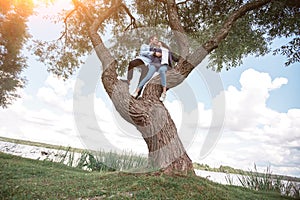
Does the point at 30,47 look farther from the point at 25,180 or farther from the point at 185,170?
the point at 185,170

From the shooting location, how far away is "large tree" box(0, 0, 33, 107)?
50.5 feet

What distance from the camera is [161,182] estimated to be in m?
4.11

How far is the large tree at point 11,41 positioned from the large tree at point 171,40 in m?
7.71

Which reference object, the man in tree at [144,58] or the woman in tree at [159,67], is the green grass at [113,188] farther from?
the man in tree at [144,58]

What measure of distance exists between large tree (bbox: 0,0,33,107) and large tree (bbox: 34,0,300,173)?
771cm

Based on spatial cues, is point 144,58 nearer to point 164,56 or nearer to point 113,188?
point 164,56

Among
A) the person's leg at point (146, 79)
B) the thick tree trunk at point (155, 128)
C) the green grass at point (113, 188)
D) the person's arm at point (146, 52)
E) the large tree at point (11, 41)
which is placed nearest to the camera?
the green grass at point (113, 188)

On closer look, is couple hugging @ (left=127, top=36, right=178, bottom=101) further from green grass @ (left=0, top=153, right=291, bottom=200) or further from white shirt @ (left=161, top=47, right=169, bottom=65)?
green grass @ (left=0, top=153, right=291, bottom=200)

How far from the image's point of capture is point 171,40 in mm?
8836

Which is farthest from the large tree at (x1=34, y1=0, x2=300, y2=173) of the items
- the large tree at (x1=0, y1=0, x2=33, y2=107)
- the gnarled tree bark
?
the large tree at (x1=0, y1=0, x2=33, y2=107)

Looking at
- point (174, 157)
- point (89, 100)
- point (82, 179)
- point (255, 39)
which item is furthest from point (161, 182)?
point (255, 39)

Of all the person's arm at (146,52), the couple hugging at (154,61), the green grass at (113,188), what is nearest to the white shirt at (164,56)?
the couple hugging at (154,61)

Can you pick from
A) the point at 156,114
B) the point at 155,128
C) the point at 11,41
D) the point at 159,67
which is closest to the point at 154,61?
→ the point at 159,67

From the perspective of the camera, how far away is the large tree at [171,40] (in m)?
5.16
